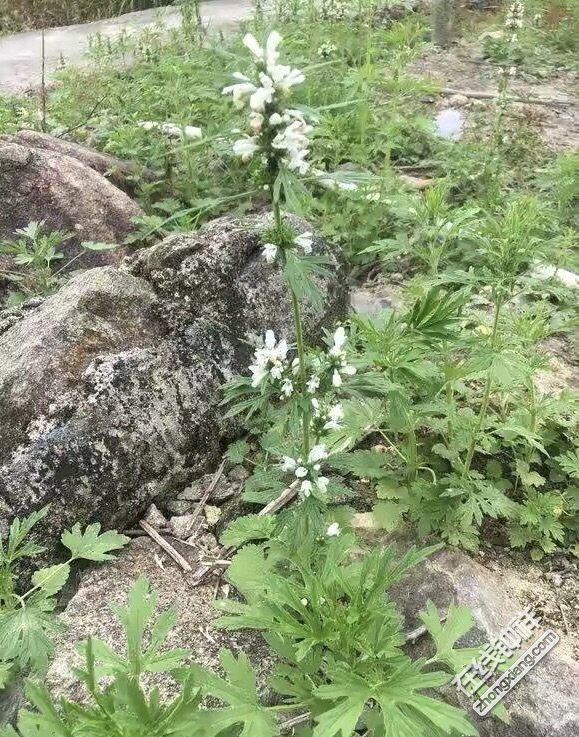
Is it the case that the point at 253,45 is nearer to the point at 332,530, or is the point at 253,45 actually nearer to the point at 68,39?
the point at 332,530

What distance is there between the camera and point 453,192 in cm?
538

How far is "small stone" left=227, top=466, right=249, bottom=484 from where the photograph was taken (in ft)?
10.3

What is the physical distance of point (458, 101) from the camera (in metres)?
7.23

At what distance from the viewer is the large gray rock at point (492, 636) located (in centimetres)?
216

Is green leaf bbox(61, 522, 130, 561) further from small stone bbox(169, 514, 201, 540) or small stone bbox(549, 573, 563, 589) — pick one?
small stone bbox(549, 573, 563, 589)

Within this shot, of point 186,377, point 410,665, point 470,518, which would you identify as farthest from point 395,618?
point 186,377

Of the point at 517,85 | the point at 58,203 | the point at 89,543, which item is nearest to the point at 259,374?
the point at 89,543

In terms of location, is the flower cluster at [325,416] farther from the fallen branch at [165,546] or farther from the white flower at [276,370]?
the fallen branch at [165,546]

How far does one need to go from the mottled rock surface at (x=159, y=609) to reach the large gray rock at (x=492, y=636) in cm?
66

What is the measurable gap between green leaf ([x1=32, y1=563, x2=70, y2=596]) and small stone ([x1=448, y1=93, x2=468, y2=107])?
21.7ft

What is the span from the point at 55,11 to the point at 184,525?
1476cm

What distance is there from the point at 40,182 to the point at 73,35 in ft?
29.5

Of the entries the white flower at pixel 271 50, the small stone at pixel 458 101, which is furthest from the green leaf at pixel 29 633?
the small stone at pixel 458 101

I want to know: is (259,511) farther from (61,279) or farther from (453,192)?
(453,192)
